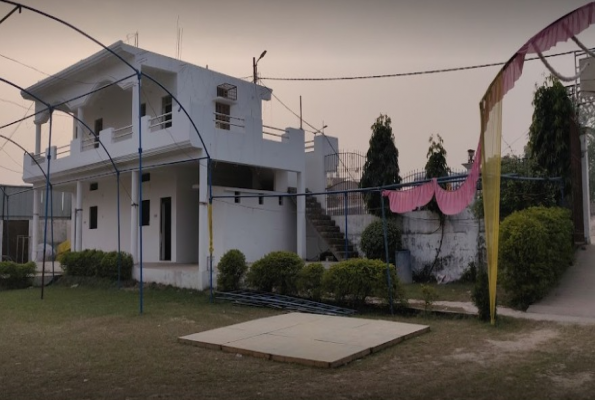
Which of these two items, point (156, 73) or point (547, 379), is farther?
point (156, 73)

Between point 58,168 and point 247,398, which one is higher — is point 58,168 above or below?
above

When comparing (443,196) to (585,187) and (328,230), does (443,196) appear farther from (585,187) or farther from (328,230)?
→ (328,230)

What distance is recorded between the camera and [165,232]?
1820 centimetres

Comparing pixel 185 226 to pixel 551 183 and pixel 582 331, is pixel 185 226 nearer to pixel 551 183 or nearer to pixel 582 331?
pixel 551 183

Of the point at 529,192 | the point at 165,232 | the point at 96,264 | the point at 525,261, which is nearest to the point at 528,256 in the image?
the point at 525,261

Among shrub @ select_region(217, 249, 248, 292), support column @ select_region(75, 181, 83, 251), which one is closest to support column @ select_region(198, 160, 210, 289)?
shrub @ select_region(217, 249, 248, 292)

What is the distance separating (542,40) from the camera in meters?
5.50

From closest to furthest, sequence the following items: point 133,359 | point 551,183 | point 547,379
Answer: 1. point 547,379
2. point 133,359
3. point 551,183

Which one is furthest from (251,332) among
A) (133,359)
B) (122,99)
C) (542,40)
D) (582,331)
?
(122,99)

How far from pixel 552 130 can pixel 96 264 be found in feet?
47.2

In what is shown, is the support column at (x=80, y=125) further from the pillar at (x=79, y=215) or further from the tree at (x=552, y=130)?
the tree at (x=552, y=130)

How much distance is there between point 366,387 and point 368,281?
4999 millimetres

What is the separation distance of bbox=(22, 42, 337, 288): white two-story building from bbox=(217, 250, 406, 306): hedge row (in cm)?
128

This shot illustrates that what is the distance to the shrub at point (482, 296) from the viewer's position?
8359 mm
